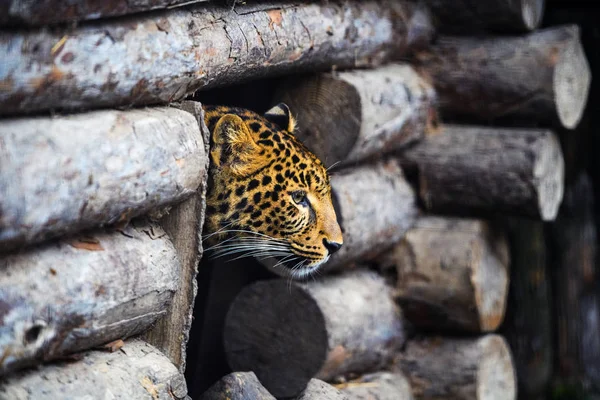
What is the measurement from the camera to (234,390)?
368 cm

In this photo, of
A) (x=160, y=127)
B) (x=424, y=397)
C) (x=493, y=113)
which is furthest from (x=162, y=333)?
(x=493, y=113)

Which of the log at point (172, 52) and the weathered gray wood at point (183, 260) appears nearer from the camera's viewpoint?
the log at point (172, 52)

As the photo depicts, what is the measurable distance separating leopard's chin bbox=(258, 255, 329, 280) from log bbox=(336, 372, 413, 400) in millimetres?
711

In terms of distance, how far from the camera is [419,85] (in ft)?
17.5

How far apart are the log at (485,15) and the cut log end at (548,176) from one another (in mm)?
702

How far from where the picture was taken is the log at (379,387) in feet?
15.4

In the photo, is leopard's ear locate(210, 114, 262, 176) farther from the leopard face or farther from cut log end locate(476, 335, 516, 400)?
cut log end locate(476, 335, 516, 400)

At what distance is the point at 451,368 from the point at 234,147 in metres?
2.27

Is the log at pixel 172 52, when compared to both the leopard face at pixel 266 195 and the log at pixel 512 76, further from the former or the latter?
the log at pixel 512 76

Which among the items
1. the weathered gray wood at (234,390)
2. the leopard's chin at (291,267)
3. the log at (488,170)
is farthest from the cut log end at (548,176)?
the weathered gray wood at (234,390)

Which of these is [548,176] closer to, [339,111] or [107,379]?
[339,111]

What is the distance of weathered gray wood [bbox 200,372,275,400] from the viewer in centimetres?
367

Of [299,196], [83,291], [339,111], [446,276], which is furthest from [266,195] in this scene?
[446,276]

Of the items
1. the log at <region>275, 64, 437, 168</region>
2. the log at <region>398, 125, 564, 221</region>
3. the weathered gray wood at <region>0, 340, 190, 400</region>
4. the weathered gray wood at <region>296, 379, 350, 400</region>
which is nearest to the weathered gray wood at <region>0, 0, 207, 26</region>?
the weathered gray wood at <region>0, 340, 190, 400</region>
